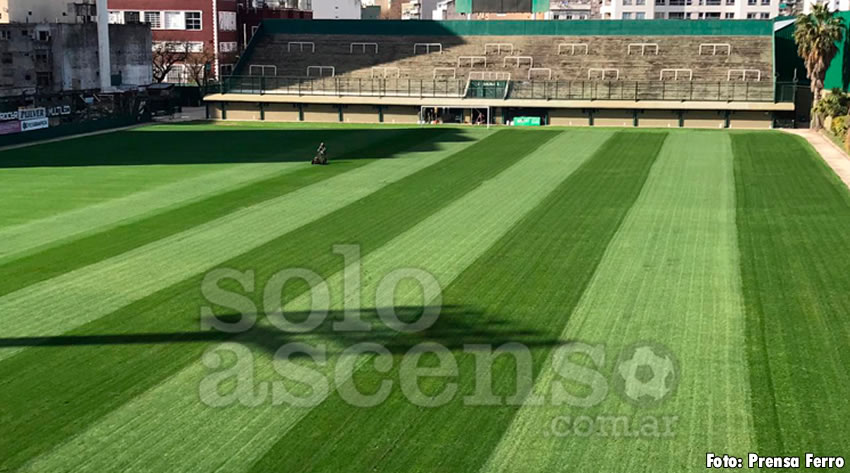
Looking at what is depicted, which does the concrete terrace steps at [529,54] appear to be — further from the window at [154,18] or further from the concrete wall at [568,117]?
the window at [154,18]

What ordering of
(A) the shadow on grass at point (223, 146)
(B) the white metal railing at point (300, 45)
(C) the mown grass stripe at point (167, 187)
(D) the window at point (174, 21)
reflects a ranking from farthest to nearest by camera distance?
(D) the window at point (174, 21) → (B) the white metal railing at point (300, 45) → (A) the shadow on grass at point (223, 146) → (C) the mown grass stripe at point (167, 187)

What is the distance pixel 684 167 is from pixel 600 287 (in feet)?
86.6

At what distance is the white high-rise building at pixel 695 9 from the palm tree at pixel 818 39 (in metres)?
77.6

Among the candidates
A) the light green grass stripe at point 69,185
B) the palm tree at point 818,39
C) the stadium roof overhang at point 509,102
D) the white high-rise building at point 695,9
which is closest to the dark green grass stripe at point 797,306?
the palm tree at point 818,39

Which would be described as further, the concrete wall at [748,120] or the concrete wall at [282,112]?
the concrete wall at [282,112]

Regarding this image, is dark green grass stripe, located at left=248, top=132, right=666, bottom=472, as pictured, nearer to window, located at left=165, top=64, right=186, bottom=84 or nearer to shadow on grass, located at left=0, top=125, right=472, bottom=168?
shadow on grass, located at left=0, top=125, right=472, bottom=168

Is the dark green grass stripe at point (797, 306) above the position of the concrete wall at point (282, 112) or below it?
below

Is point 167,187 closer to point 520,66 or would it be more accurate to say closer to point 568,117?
point 568,117

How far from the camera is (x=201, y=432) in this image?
1898 centimetres

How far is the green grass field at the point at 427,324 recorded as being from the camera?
18.7 meters

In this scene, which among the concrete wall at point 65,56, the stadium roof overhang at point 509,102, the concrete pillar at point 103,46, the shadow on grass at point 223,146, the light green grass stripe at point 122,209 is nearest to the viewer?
the light green grass stripe at point 122,209

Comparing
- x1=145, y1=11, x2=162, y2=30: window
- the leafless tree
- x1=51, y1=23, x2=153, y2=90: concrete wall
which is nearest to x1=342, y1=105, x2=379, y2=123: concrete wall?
x1=51, y1=23, x2=153, y2=90: concrete wall

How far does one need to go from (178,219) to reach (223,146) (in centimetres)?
2541

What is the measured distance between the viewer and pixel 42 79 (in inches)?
3019
